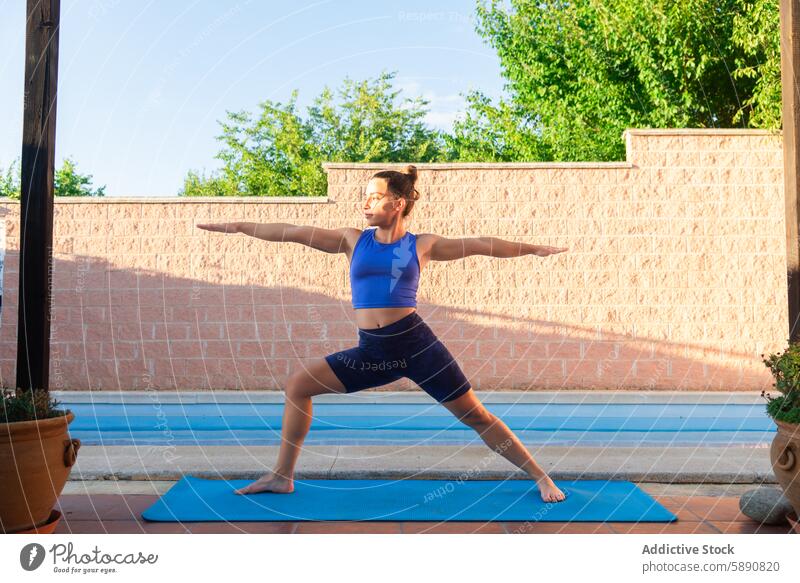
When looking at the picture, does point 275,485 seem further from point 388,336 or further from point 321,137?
point 321,137

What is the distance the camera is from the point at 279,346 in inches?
392

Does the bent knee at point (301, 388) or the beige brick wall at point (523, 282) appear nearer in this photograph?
the bent knee at point (301, 388)

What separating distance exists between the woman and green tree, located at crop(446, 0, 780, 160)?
4175mm

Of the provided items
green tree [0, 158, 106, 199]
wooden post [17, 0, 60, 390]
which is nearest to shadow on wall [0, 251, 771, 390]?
wooden post [17, 0, 60, 390]

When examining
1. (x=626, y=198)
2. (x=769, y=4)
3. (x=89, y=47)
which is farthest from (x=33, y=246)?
(x=769, y=4)

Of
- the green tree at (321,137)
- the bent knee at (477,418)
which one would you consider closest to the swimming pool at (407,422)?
the bent knee at (477,418)

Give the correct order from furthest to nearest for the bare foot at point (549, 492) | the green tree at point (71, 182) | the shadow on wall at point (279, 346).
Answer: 1. the green tree at point (71, 182)
2. the shadow on wall at point (279, 346)
3. the bare foot at point (549, 492)

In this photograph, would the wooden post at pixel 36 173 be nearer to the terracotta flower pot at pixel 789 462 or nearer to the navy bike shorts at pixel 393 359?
the navy bike shorts at pixel 393 359

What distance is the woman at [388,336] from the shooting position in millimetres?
4215

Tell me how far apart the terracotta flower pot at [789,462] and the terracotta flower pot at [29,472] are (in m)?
3.44

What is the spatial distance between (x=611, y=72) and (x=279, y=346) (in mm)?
5964

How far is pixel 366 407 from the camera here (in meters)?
9.23

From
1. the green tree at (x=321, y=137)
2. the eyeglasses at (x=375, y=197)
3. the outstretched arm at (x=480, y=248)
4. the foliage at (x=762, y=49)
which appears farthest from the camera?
the green tree at (x=321, y=137)

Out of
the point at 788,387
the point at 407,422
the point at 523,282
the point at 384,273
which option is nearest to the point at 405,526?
the point at 384,273
